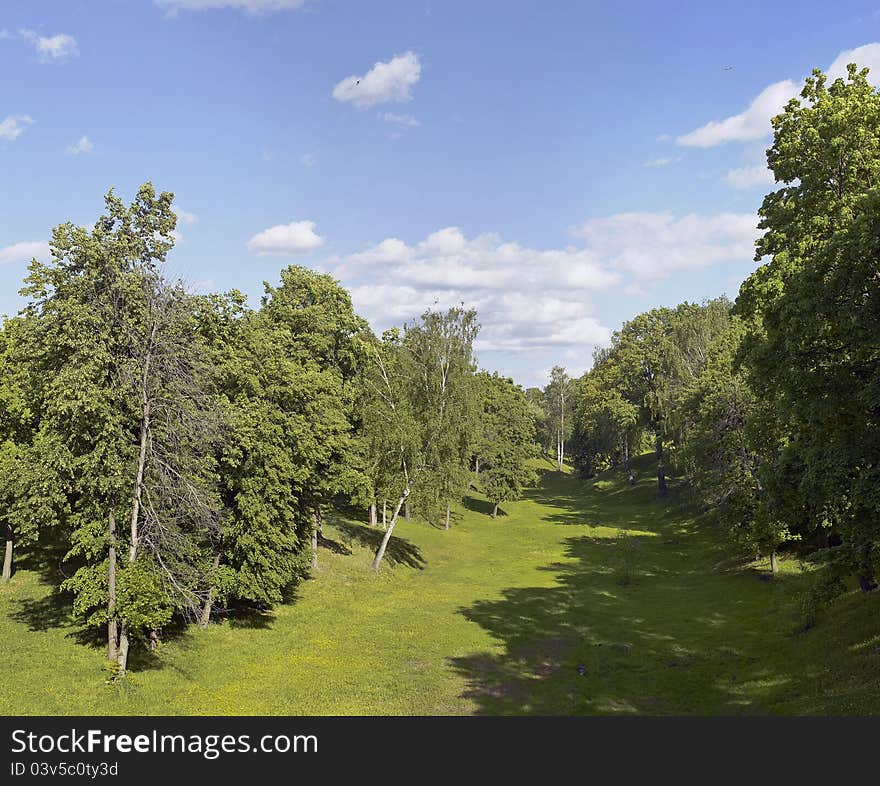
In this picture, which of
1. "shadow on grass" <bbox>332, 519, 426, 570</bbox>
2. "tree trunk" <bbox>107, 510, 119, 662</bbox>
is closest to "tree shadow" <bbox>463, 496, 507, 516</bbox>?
"shadow on grass" <bbox>332, 519, 426, 570</bbox>

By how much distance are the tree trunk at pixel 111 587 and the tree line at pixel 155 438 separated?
8cm

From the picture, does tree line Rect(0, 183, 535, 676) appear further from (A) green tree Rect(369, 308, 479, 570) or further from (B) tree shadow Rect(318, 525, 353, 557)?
(B) tree shadow Rect(318, 525, 353, 557)

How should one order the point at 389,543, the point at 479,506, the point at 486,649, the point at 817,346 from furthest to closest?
1. the point at 479,506
2. the point at 389,543
3. the point at 486,649
4. the point at 817,346

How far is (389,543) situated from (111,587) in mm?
31060

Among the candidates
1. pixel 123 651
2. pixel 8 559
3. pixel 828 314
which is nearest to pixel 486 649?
pixel 123 651

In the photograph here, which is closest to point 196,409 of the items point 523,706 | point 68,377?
point 68,377

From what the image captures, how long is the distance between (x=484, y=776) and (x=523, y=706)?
8.60 meters

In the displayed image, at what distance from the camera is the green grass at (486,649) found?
905 inches

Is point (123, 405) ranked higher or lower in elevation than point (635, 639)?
higher

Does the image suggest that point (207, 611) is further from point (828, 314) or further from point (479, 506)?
point (479, 506)

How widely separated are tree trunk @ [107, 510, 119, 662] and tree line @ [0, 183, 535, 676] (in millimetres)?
82

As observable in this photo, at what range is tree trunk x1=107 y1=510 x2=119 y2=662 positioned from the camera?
79.3 feet

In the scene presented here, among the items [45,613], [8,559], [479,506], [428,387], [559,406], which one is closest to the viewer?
[45,613]

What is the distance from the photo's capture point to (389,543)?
53.7 meters
